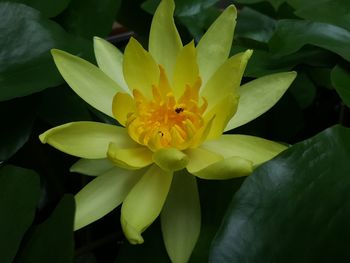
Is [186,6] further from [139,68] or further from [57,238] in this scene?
[57,238]

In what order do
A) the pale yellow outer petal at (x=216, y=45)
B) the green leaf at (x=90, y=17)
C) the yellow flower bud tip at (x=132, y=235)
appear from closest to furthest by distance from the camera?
the yellow flower bud tip at (x=132, y=235)
the pale yellow outer petal at (x=216, y=45)
the green leaf at (x=90, y=17)

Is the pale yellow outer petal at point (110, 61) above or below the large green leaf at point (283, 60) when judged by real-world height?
above

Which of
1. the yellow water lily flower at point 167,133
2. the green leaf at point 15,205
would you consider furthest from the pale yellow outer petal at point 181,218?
the green leaf at point 15,205

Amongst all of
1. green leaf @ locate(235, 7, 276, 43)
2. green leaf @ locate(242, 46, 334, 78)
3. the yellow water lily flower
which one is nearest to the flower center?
the yellow water lily flower

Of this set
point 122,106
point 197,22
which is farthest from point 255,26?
point 122,106

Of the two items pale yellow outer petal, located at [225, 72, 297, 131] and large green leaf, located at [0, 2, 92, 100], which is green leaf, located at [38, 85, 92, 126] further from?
pale yellow outer petal, located at [225, 72, 297, 131]

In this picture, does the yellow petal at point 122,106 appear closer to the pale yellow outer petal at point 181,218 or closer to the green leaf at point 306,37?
the pale yellow outer petal at point 181,218

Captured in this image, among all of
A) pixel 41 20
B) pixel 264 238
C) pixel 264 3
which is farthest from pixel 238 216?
pixel 264 3
